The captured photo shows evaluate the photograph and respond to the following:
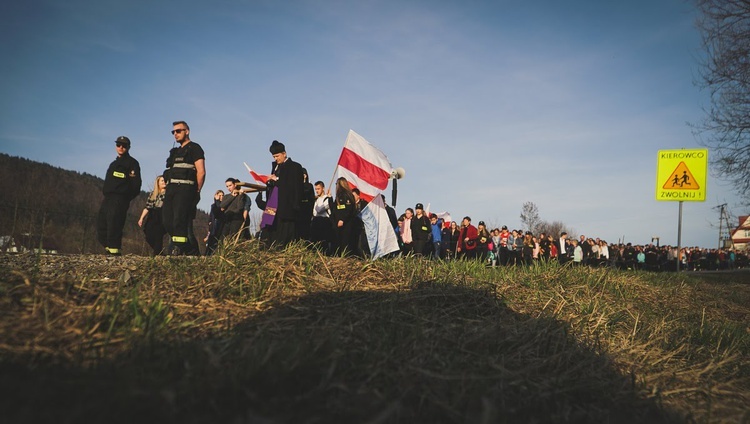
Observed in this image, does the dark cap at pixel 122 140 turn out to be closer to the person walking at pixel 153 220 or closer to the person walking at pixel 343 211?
the person walking at pixel 153 220

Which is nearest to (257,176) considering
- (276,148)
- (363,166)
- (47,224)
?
(363,166)

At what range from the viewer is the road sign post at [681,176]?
1326 centimetres

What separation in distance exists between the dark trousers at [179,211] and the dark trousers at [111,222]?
1073mm

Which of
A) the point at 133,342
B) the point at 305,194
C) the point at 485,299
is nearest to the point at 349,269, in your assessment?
the point at 485,299

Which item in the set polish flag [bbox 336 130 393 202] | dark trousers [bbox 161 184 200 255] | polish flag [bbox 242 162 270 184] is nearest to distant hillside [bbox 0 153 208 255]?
dark trousers [bbox 161 184 200 255]

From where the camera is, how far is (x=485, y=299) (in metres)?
3.54

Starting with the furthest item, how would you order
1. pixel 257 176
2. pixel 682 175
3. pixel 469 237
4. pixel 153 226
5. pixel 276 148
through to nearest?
pixel 469 237, pixel 682 175, pixel 257 176, pixel 153 226, pixel 276 148

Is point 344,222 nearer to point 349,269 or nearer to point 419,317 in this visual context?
point 349,269

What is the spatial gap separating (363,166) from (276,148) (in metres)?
4.31

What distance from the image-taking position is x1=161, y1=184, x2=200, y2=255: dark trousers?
653cm

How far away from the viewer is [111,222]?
727 cm

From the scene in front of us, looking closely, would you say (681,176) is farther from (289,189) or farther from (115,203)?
(115,203)

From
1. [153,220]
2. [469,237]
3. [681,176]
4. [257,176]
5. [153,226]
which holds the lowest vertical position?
→ [153,226]

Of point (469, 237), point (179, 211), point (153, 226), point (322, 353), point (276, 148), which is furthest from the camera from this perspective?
point (469, 237)
